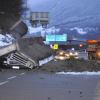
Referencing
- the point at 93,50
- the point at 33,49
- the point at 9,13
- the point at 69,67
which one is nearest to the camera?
the point at 9,13

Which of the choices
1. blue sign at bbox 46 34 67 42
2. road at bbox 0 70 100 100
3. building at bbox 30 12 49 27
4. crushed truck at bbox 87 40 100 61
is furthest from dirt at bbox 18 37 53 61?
blue sign at bbox 46 34 67 42

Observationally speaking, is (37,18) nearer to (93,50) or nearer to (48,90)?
(48,90)

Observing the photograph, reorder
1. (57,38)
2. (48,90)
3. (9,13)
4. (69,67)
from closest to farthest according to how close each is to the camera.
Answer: (9,13) → (48,90) → (69,67) → (57,38)

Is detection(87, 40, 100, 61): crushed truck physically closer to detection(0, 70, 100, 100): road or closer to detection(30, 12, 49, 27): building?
detection(30, 12, 49, 27): building

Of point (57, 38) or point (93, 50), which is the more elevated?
point (57, 38)

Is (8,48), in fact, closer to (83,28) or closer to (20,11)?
(20,11)

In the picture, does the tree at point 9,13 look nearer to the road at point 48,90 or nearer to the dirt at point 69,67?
the road at point 48,90

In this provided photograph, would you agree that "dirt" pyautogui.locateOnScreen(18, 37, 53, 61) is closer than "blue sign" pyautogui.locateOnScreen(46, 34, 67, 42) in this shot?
Yes

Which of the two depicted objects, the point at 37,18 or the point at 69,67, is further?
the point at 69,67

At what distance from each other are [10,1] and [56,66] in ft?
88.3

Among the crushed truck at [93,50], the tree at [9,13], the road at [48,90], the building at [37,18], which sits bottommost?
the road at [48,90]

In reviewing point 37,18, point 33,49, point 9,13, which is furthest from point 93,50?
point 9,13

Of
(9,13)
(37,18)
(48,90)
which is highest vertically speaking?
(37,18)

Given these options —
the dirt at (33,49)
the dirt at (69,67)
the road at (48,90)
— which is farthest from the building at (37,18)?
the dirt at (69,67)
